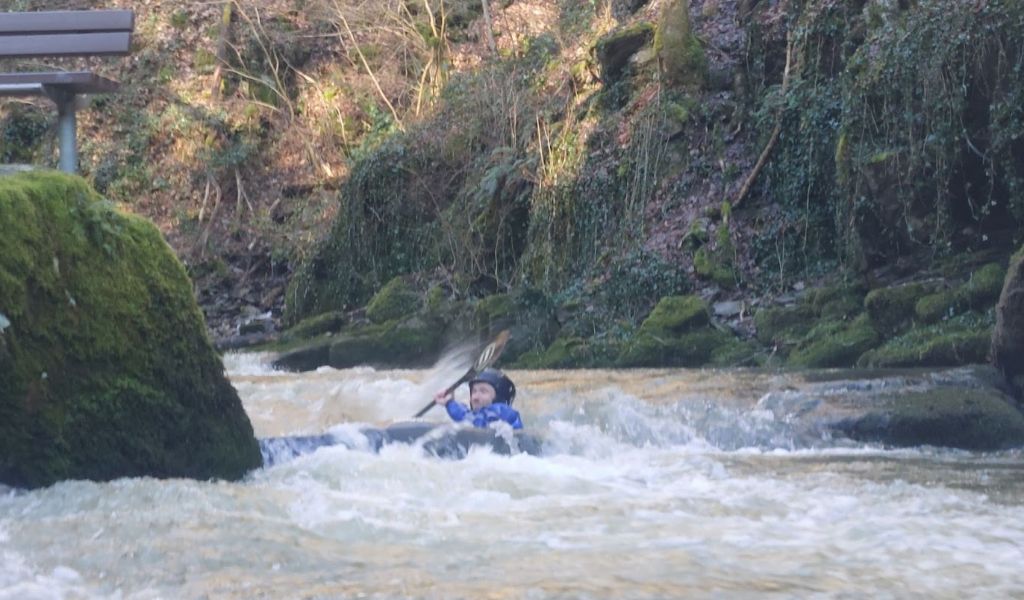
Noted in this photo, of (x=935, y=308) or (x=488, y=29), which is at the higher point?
(x=488, y=29)

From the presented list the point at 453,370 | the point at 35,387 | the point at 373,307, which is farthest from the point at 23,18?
the point at 373,307

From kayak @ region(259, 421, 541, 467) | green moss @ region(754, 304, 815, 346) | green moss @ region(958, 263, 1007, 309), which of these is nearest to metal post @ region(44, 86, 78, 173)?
kayak @ region(259, 421, 541, 467)

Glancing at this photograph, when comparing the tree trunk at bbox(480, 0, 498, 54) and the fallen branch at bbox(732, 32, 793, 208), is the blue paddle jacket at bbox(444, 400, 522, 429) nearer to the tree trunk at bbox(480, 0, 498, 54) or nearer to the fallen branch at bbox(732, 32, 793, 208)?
the fallen branch at bbox(732, 32, 793, 208)

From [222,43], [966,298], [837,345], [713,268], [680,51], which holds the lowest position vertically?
[837,345]

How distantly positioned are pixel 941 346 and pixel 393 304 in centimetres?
918

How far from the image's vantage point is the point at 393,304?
18.1 meters

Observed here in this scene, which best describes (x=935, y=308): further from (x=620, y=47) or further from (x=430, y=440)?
(x=620, y=47)

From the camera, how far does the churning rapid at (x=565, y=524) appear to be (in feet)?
14.0

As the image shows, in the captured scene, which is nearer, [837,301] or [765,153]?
[837,301]

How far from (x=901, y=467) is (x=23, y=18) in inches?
221

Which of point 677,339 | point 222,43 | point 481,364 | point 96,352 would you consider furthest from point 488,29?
point 96,352

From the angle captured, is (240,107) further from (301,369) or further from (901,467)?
(901,467)

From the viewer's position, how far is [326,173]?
24281mm

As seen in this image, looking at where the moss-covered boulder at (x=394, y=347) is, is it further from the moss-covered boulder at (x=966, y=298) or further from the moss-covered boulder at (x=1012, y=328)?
the moss-covered boulder at (x=1012, y=328)
